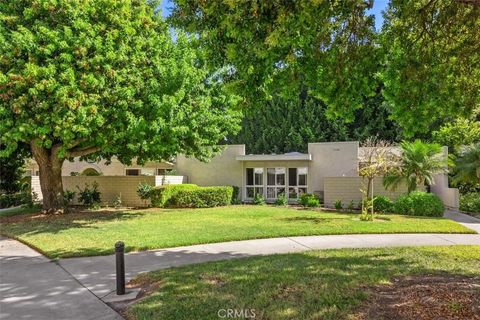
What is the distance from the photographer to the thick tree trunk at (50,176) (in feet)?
53.2

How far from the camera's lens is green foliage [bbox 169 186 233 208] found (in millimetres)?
20656

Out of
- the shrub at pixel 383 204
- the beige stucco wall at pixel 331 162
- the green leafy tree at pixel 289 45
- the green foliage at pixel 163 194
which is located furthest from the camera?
the beige stucco wall at pixel 331 162

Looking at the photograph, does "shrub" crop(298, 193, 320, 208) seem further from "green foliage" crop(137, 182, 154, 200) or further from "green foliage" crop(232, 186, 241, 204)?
"green foliage" crop(137, 182, 154, 200)

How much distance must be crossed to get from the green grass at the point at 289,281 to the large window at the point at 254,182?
15834 mm

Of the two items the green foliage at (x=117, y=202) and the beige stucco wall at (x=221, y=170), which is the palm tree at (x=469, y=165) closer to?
the beige stucco wall at (x=221, y=170)

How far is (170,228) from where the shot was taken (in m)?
12.7

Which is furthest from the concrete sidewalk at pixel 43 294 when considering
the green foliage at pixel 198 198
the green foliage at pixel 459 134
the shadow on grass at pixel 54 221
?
the green foliage at pixel 459 134

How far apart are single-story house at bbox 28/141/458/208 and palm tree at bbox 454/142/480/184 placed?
1.42 metres

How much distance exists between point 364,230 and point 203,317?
8678mm

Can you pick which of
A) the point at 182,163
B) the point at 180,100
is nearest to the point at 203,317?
the point at 180,100


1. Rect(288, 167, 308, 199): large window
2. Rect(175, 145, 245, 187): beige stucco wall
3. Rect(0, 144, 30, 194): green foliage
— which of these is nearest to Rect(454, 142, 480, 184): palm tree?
Rect(288, 167, 308, 199): large window

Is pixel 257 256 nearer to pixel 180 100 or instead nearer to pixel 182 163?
pixel 180 100

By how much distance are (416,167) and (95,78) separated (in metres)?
14.8

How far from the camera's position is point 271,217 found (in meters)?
15.7
